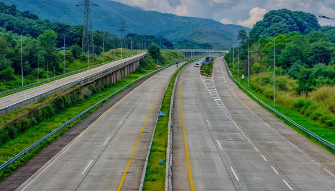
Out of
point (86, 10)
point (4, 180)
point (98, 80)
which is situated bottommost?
point (4, 180)

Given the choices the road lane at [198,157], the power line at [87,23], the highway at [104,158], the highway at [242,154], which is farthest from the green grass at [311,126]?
the power line at [87,23]

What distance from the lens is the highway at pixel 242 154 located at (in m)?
26.5

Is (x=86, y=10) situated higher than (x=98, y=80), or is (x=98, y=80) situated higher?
(x=86, y=10)

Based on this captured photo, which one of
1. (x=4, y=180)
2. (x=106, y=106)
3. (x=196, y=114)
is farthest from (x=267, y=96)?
(x=4, y=180)

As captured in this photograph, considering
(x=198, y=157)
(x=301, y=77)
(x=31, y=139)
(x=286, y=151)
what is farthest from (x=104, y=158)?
(x=301, y=77)

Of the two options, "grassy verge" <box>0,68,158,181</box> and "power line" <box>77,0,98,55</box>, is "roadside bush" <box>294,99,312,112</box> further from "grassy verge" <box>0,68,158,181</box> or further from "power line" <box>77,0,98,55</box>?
"power line" <box>77,0,98,55</box>

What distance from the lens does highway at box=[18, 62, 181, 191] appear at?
2622 centimetres

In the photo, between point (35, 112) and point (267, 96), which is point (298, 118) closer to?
point (267, 96)

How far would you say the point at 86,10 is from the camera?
106625 mm

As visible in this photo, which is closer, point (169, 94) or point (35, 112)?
point (35, 112)

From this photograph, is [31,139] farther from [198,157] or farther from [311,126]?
[311,126]

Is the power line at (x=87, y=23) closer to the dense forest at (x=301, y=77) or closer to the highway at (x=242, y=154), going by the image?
the dense forest at (x=301, y=77)

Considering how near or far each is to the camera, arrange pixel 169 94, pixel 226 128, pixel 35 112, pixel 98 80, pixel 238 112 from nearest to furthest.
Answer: pixel 226 128 → pixel 35 112 → pixel 238 112 → pixel 169 94 → pixel 98 80

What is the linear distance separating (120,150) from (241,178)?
1146cm
